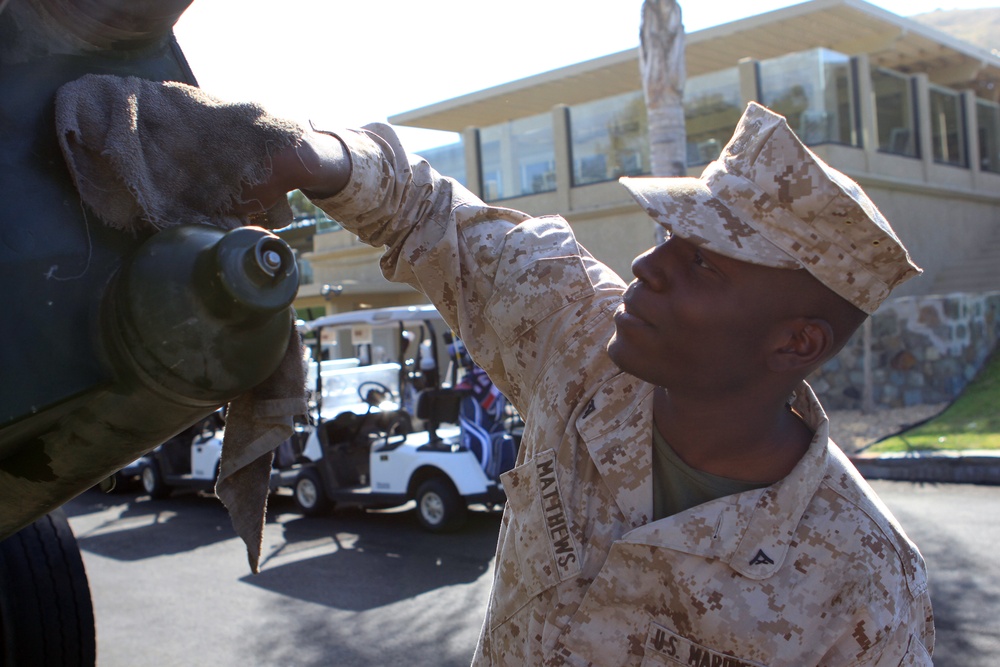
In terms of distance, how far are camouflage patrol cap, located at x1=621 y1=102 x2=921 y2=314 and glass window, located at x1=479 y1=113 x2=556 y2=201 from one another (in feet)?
55.3

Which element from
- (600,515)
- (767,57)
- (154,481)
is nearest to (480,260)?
(600,515)

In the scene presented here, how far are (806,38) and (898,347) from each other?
7.85 meters

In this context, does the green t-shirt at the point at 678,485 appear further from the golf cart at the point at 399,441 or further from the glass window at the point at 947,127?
the glass window at the point at 947,127

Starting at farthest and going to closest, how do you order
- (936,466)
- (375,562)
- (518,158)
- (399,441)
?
(518,158) → (936,466) → (399,441) → (375,562)

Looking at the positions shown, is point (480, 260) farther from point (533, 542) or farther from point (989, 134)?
point (989, 134)

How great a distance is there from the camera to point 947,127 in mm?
18953

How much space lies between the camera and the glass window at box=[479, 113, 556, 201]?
60.1 feet

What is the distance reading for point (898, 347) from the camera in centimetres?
1136

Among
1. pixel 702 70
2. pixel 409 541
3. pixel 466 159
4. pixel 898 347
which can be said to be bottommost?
pixel 409 541

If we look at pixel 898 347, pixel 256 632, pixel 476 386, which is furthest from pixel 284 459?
pixel 898 347

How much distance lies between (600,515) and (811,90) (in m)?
14.9

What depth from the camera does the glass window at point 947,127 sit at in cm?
1866

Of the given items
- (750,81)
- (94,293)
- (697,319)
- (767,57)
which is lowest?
(697,319)

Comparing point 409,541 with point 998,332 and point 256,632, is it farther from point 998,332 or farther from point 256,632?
point 998,332
